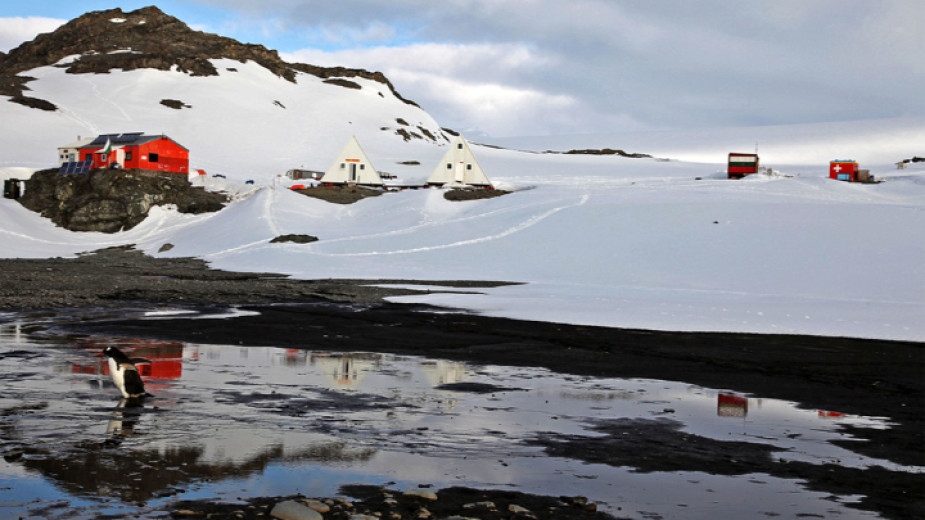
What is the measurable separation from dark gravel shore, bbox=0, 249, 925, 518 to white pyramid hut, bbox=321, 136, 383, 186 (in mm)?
44334

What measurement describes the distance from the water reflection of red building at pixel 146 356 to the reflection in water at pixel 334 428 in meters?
0.08

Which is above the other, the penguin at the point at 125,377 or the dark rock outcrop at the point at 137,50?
Result: the dark rock outcrop at the point at 137,50

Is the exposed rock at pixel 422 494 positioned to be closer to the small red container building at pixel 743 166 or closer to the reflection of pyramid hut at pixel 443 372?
the reflection of pyramid hut at pixel 443 372

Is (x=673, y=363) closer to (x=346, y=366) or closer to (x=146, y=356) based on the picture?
(x=346, y=366)

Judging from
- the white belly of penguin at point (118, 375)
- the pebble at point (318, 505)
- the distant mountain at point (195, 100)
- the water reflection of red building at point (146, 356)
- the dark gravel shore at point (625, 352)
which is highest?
the distant mountain at point (195, 100)

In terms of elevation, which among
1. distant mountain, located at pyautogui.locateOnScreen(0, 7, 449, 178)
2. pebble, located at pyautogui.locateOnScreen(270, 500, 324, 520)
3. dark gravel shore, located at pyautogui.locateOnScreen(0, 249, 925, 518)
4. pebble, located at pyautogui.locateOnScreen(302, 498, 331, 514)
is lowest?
dark gravel shore, located at pyautogui.locateOnScreen(0, 249, 925, 518)

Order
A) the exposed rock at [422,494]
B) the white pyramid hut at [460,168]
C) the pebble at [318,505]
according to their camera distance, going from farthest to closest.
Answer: the white pyramid hut at [460,168] → the exposed rock at [422,494] → the pebble at [318,505]

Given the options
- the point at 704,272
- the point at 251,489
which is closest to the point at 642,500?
the point at 251,489

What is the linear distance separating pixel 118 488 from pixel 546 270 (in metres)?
39.7

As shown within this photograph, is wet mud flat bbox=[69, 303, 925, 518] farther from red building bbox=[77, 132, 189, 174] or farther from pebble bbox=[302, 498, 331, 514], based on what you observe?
red building bbox=[77, 132, 189, 174]

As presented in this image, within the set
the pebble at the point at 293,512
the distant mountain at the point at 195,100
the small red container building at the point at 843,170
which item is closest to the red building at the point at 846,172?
the small red container building at the point at 843,170

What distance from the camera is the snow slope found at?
110ft

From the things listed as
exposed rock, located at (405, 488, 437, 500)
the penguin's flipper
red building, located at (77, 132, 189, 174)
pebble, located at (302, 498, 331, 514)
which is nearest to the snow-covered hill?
red building, located at (77, 132, 189, 174)

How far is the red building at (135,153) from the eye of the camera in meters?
75.7
